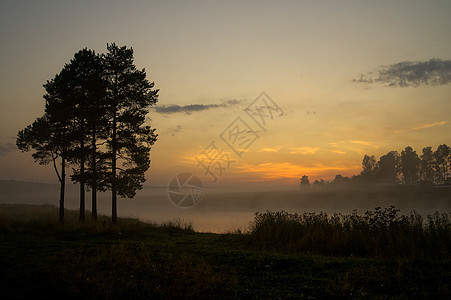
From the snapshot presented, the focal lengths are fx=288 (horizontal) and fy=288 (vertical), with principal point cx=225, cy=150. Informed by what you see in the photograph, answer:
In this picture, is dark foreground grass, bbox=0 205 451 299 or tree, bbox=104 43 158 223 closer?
dark foreground grass, bbox=0 205 451 299

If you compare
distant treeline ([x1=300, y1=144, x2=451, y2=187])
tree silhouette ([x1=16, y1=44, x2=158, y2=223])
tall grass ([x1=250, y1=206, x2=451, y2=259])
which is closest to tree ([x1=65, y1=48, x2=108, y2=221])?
tree silhouette ([x1=16, y1=44, x2=158, y2=223])

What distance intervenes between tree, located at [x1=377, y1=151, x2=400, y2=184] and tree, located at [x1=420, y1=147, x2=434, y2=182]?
25.9 ft

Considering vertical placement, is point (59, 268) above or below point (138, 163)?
below

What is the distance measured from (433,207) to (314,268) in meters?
79.6

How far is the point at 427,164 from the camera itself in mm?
104812

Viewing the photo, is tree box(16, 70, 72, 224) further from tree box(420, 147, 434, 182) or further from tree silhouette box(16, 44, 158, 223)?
tree box(420, 147, 434, 182)

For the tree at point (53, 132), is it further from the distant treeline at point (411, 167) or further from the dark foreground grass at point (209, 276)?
the distant treeline at point (411, 167)

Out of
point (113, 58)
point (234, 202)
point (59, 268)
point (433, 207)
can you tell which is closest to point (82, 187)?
point (113, 58)

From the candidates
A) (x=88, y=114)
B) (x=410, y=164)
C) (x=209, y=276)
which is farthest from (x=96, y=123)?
(x=410, y=164)

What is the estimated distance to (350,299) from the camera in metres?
6.69

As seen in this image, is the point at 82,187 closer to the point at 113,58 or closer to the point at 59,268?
the point at 113,58

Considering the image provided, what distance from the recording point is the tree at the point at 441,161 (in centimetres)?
9765

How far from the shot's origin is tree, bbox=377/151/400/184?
111 m

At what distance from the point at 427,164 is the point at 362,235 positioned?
374 ft
